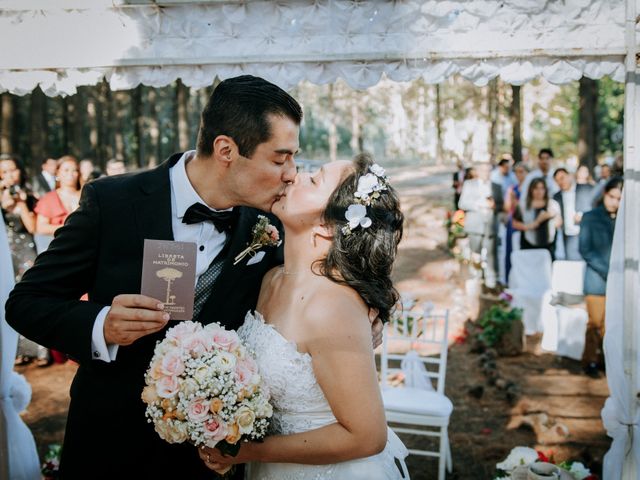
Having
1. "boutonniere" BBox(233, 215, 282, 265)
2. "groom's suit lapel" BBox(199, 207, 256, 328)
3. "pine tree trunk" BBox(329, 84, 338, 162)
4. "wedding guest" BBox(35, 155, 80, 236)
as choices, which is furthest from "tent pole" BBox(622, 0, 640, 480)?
"pine tree trunk" BBox(329, 84, 338, 162)

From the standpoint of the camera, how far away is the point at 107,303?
2568 mm

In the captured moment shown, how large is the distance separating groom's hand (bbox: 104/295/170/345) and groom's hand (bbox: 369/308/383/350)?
1021mm

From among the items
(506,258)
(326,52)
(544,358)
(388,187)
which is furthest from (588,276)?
(388,187)

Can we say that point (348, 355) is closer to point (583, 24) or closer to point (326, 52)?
point (326, 52)

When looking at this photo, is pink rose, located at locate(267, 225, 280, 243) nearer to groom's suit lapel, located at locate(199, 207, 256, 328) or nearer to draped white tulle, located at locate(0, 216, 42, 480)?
groom's suit lapel, located at locate(199, 207, 256, 328)

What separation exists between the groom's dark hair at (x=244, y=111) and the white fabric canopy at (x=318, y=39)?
4.69 ft

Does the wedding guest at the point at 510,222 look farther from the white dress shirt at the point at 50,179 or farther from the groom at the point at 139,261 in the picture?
the groom at the point at 139,261

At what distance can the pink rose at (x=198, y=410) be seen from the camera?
7.23ft

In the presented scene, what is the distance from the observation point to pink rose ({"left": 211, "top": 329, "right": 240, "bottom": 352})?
2.37 metres

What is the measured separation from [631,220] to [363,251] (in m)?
1.86

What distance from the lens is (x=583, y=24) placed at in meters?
3.93

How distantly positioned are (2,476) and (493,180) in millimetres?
10956

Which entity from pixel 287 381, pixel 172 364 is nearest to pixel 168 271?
pixel 172 364

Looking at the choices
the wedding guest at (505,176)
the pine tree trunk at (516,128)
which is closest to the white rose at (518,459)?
the wedding guest at (505,176)
